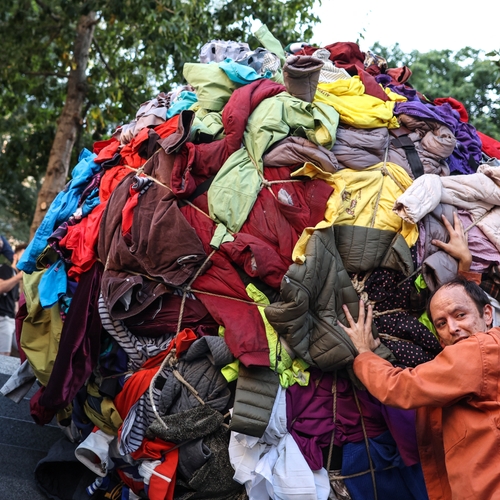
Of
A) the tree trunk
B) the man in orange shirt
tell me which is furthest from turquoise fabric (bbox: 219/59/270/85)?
the tree trunk

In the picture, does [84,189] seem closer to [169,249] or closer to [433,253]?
[169,249]

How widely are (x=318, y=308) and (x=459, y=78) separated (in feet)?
44.0

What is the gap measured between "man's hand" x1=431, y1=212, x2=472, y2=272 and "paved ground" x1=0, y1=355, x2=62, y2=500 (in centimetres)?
265

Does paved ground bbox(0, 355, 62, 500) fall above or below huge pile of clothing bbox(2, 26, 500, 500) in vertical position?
below

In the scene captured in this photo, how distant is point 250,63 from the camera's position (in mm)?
4016

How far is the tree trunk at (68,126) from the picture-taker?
26.7 feet

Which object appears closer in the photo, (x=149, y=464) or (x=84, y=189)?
(x=149, y=464)

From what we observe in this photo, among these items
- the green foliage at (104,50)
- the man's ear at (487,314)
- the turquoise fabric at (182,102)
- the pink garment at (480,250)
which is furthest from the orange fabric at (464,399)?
the green foliage at (104,50)

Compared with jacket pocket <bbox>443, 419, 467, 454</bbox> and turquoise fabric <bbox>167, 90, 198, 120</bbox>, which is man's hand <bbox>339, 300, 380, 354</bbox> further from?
turquoise fabric <bbox>167, 90, 198, 120</bbox>

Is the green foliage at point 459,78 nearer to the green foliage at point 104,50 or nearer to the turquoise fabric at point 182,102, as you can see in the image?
the green foliage at point 104,50

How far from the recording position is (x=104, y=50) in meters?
9.72

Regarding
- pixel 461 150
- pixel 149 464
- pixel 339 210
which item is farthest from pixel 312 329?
pixel 461 150

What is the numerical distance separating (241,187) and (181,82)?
18.5 feet

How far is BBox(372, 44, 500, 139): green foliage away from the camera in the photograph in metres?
13.6
